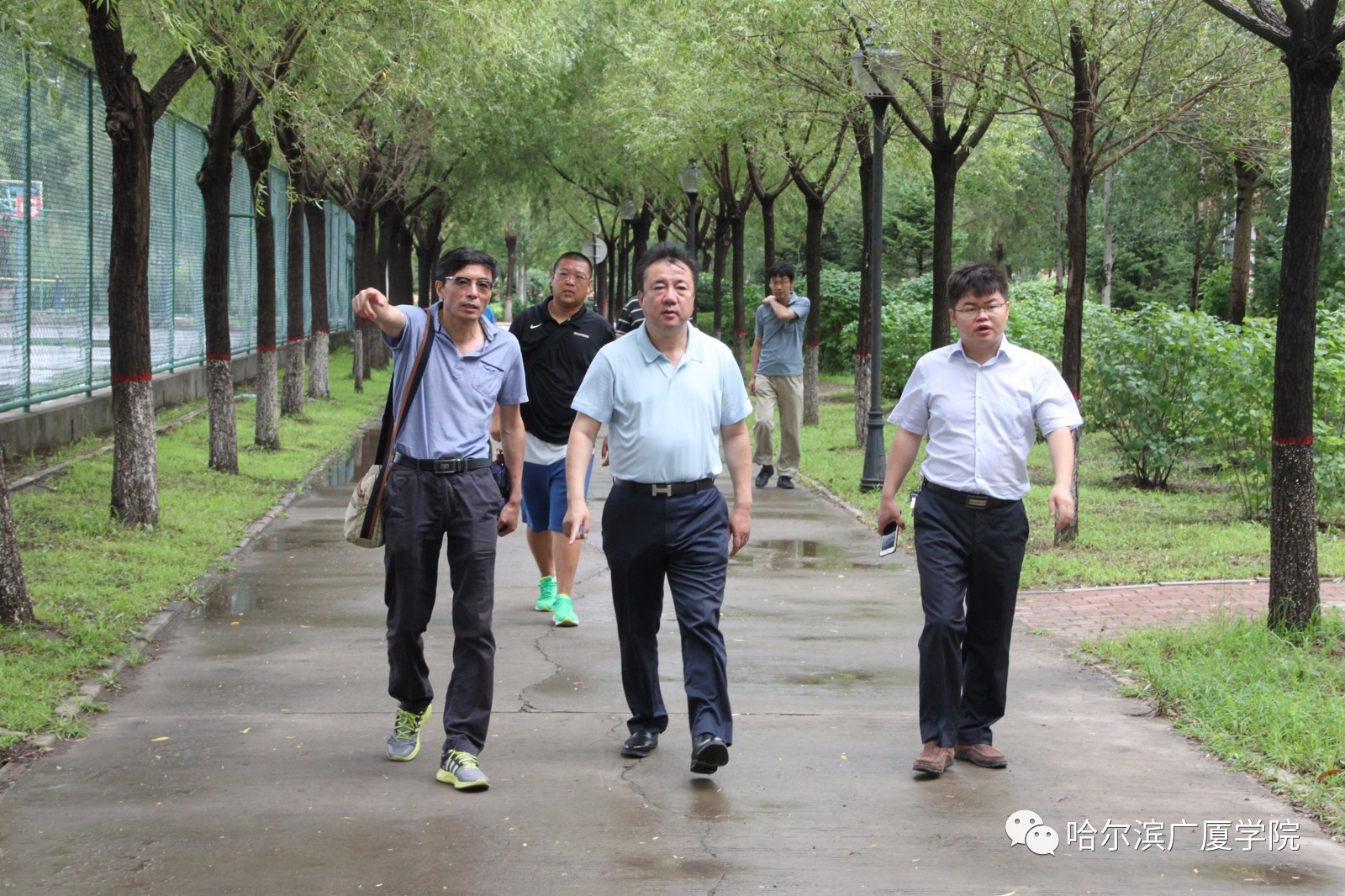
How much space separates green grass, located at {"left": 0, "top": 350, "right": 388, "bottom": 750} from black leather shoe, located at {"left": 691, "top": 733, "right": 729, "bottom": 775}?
2534 mm

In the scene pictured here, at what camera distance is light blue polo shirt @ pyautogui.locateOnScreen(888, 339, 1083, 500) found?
214 inches

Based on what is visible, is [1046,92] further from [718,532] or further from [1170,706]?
[718,532]

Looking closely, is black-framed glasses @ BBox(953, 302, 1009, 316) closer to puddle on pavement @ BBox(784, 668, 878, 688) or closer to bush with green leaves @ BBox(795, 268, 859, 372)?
puddle on pavement @ BBox(784, 668, 878, 688)

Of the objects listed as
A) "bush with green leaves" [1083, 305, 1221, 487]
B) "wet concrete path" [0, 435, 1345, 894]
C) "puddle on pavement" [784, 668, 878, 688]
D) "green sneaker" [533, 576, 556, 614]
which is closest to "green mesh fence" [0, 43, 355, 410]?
"green sneaker" [533, 576, 556, 614]

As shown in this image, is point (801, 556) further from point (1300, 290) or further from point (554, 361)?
point (1300, 290)

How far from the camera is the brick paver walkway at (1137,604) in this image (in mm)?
7953

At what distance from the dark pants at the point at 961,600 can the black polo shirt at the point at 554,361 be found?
2.88 meters

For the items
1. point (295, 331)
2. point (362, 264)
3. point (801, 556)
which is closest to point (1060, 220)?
point (362, 264)

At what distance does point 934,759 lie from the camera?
17.5 feet

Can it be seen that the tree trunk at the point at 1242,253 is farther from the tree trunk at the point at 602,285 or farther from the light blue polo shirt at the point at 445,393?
the tree trunk at the point at 602,285

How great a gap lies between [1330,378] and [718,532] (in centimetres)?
688

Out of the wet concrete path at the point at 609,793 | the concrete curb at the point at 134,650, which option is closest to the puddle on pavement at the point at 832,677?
the wet concrete path at the point at 609,793

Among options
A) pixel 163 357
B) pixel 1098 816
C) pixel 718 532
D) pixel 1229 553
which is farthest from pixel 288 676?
pixel 163 357

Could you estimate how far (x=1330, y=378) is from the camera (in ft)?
34.4
